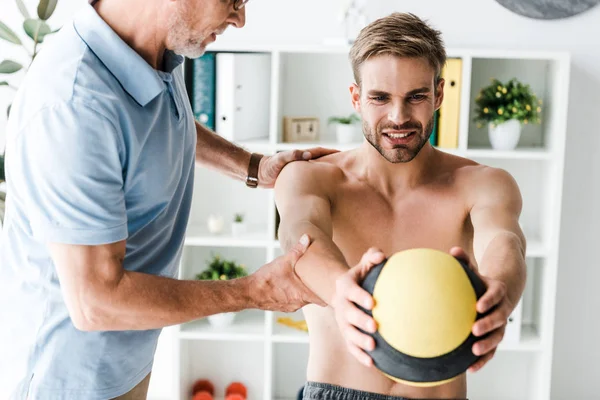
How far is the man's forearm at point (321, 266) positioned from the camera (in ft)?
4.48

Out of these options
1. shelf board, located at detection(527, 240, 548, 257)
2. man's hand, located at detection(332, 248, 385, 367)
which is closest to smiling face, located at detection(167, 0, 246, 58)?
man's hand, located at detection(332, 248, 385, 367)

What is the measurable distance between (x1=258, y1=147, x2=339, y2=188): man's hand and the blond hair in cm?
30

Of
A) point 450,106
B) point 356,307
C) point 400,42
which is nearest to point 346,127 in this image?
point 450,106

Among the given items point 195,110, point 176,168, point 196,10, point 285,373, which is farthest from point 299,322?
point 196,10

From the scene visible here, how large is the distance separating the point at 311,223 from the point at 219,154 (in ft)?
2.03

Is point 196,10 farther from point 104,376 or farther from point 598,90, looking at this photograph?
point 598,90

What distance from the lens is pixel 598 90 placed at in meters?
3.59

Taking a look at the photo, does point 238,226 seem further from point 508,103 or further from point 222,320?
point 508,103

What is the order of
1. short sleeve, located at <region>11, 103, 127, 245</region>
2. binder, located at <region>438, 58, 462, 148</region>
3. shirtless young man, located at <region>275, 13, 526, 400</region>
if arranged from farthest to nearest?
1. binder, located at <region>438, 58, 462, 148</region>
2. shirtless young man, located at <region>275, 13, 526, 400</region>
3. short sleeve, located at <region>11, 103, 127, 245</region>

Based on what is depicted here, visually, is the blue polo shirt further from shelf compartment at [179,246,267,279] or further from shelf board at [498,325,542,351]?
shelf board at [498,325,542,351]

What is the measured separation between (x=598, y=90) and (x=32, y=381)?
3.01 m

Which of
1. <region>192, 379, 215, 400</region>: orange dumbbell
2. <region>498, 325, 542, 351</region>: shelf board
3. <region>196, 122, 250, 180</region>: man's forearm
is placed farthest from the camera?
<region>192, 379, 215, 400</region>: orange dumbbell

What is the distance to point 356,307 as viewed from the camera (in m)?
1.20

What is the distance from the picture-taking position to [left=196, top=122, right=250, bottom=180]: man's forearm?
211cm
